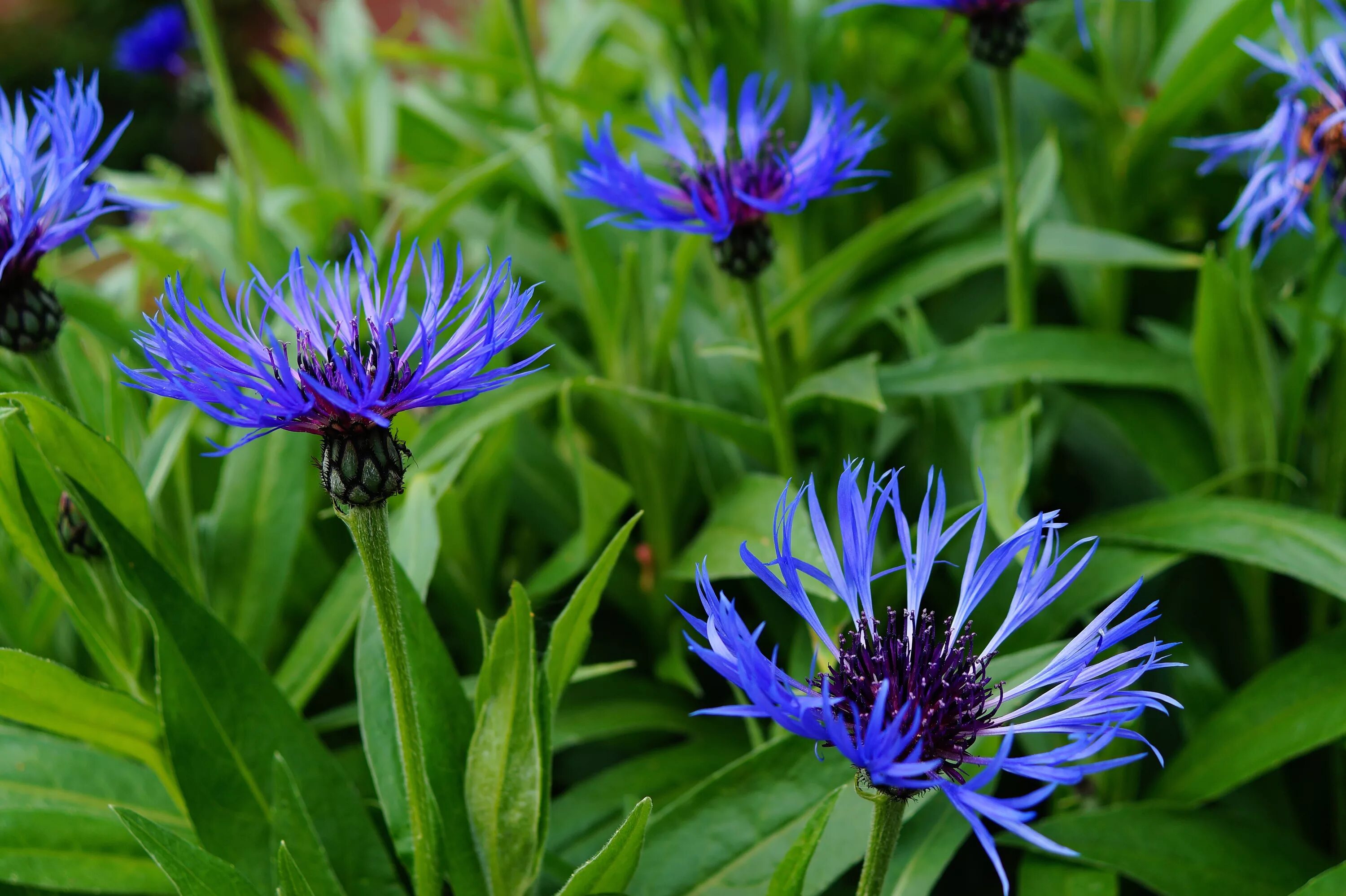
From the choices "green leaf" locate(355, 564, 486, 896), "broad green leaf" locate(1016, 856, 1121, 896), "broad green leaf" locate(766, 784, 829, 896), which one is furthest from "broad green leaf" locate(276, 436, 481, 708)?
"broad green leaf" locate(1016, 856, 1121, 896)

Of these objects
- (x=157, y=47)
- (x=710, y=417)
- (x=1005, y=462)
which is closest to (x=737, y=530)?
(x=710, y=417)

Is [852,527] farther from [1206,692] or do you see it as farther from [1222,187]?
[1222,187]

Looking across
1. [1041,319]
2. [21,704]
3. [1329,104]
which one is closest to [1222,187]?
[1041,319]

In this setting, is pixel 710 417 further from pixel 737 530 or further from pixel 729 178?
pixel 729 178

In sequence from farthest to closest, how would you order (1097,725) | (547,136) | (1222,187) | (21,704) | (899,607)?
1. (1222,187)
2. (547,136)
3. (899,607)
4. (21,704)
5. (1097,725)

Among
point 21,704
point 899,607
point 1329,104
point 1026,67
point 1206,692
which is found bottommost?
point 1206,692

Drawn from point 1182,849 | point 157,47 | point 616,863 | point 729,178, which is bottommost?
point 1182,849

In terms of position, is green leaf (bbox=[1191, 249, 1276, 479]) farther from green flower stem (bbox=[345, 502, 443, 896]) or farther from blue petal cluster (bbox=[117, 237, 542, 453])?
green flower stem (bbox=[345, 502, 443, 896])
